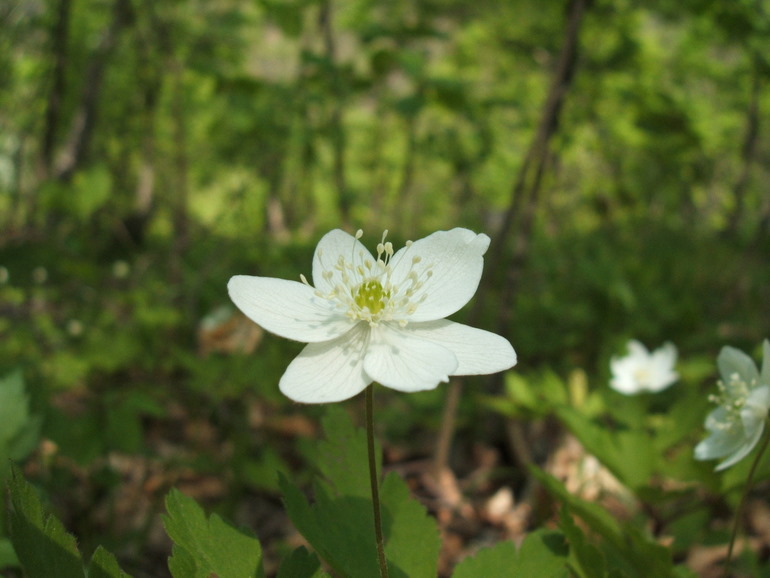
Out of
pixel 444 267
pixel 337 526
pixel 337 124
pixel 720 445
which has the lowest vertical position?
pixel 337 526

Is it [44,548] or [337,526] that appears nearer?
[44,548]

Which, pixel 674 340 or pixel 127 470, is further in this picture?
pixel 674 340

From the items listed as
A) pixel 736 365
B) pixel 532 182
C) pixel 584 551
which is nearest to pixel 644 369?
pixel 532 182

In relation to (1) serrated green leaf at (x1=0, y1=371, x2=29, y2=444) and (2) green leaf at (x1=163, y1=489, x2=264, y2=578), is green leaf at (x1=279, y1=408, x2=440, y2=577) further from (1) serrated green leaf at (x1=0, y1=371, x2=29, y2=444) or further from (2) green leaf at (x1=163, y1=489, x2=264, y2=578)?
(1) serrated green leaf at (x1=0, y1=371, x2=29, y2=444)

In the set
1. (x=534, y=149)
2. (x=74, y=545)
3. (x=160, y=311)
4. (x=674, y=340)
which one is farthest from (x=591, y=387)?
(x=74, y=545)

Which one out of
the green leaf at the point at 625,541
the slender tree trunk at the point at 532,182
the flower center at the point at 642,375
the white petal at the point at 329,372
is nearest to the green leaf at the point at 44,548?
the white petal at the point at 329,372

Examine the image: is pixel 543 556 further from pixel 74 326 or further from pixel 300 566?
pixel 74 326

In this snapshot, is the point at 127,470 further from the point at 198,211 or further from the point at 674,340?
the point at 198,211

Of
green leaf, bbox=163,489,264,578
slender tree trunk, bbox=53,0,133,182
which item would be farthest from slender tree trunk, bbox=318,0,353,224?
green leaf, bbox=163,489,264,578
